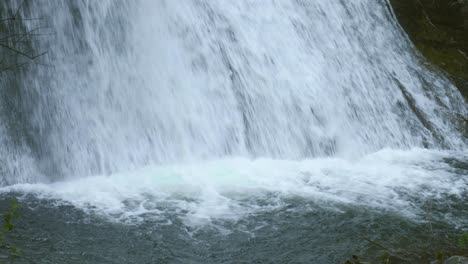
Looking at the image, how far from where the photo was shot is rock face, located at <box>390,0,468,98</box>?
1224 centimetres

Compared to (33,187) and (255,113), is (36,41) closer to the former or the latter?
(33,187)

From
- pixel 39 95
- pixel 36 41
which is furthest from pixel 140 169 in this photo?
pixel 36 41

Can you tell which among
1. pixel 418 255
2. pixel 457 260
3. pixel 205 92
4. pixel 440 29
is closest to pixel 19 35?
pixel 205 92

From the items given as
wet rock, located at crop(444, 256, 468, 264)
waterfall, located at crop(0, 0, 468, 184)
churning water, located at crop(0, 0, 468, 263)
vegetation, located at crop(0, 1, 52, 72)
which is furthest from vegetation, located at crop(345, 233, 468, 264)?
vegetation, located at crop(0, 1, 52, 72)

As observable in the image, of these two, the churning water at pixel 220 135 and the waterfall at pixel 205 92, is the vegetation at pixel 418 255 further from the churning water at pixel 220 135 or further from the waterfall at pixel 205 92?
the waterfall at pixel 205 92

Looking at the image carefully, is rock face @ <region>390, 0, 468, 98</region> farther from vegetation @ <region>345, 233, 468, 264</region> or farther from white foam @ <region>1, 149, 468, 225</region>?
vegetation @ <region>345, 233, 468, 264</region>

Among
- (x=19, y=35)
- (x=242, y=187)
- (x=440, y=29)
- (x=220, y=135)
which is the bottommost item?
(x=242, y=187)

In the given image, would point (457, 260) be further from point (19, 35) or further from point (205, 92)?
point (19, 35)

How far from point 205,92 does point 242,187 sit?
2030 millimetres

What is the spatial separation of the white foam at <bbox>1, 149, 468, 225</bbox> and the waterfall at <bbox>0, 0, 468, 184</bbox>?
33 centimetres

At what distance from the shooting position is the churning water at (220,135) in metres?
6.68

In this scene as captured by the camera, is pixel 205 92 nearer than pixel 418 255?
No

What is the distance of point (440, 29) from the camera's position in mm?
12672

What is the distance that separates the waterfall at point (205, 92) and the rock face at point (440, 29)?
0.62 meters
